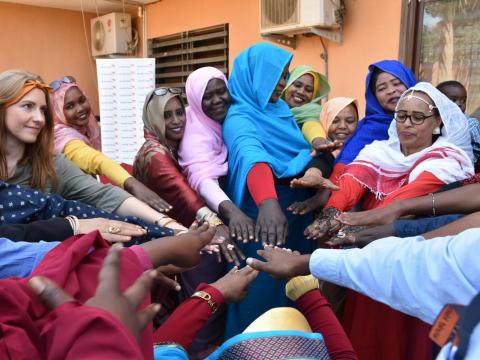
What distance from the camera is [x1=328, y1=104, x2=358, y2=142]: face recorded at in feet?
10.5

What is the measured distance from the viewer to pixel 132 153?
4.75 meters

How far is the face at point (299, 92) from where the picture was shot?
314 cm

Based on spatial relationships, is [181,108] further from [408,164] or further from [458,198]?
[458,198]

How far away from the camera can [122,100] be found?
4734 millimetres

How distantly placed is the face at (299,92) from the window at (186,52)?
2.79m

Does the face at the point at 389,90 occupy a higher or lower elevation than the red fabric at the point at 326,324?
higher

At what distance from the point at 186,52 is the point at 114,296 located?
5.92m

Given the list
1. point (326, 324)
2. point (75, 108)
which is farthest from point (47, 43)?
point (326, 324)

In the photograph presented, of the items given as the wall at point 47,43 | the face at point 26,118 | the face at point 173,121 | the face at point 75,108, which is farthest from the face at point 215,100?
the wall at point 47,43

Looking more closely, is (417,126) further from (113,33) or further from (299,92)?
(113,33)

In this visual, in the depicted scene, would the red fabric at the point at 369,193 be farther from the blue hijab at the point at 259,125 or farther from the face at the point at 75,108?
the face at the point at 75,108

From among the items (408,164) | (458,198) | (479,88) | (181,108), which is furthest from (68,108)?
(479,88)

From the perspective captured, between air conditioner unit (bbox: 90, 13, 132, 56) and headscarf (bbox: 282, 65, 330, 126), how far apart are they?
460 centimetres

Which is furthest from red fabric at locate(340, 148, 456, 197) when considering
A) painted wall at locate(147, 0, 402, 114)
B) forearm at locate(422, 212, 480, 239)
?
painted wall at locate(147, 0, 402, 114)
